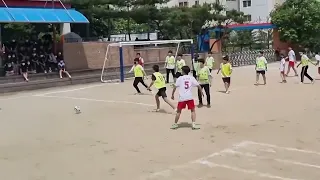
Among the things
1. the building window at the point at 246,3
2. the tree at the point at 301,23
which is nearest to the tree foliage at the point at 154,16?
the tree at the point at 301,23

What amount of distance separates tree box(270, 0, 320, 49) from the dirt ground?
26097mm

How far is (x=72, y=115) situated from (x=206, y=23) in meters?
26.6

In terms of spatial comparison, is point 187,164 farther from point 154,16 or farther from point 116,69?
point 154,16

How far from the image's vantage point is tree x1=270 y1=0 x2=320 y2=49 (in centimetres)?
4153

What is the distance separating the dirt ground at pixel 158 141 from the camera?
298 inches

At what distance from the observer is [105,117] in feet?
43.4

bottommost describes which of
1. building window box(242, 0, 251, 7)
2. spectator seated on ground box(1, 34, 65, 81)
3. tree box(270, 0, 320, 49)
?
spectator seated on ground box(1, 34, 65, 81)

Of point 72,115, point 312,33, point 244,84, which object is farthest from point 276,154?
point 312,33

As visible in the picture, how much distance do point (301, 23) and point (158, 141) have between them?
34997mm

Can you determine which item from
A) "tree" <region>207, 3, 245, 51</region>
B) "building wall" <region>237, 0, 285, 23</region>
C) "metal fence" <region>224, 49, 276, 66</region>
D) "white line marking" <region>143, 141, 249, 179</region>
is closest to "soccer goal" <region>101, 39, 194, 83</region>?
"metal fence" <region>224, 49, 276, 66</region>

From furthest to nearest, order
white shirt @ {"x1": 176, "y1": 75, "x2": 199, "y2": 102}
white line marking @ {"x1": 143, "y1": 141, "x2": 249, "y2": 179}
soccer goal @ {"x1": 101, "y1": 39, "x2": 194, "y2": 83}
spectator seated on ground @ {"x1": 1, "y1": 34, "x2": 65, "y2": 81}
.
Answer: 1. soccer goal @ {"x1": 101, "y1": 39, "x2": 194, "y2": 83}
2. spectator seated on ground @ {"x1": 1, "y1": 34, "x2": 65, "y2": 81}
3. white shirt @ {"x1": 176, "y1": 75, "x2": 199, "y2": 102}
4. white line marking @ {"x1": 143, "y1": 141, "x2": 249, "y2": 179}

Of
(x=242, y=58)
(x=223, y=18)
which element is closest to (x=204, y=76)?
(x=242, y=58)

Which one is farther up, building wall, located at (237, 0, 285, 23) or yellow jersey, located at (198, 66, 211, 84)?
building wall, located at (237, 0, 285, 23)

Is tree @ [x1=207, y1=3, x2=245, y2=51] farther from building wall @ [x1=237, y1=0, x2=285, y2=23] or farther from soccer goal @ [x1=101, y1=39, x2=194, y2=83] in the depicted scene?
building wall @ [x1=237, y1=0, x2=285, y2=23]
